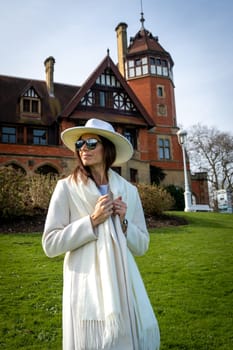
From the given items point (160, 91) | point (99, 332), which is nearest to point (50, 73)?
point (160, 91)

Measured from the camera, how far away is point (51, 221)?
2344 millimetres

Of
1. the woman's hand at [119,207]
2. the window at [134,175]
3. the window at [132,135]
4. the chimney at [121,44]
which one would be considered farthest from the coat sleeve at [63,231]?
the chimney at [121,44]

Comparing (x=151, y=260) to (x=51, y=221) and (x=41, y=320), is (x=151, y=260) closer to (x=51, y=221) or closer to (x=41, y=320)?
(x=41, y=320)

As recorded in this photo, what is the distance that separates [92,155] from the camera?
2590 millimetres

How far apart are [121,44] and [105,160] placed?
33745 mm

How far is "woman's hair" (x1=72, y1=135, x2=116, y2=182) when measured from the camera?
256cm

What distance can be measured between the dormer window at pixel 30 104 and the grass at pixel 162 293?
16.4m

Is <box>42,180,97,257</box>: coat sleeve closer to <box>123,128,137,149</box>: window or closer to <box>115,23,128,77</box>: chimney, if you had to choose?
<box>123,128,137,149</box>: window

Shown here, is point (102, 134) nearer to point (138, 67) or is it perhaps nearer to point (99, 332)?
point (99, 332)

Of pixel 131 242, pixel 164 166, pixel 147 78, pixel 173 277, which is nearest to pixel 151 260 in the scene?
pixel 173 277

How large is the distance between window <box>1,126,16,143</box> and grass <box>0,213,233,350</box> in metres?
15.2

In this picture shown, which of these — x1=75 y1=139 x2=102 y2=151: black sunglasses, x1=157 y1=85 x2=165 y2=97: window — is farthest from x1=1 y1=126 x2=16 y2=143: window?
x1=75 y1=139 x2=102 y2=151: black sunglasses

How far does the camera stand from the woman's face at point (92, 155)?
2.58m

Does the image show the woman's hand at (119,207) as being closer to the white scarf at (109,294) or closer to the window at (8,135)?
the white scarf at (109,294)
